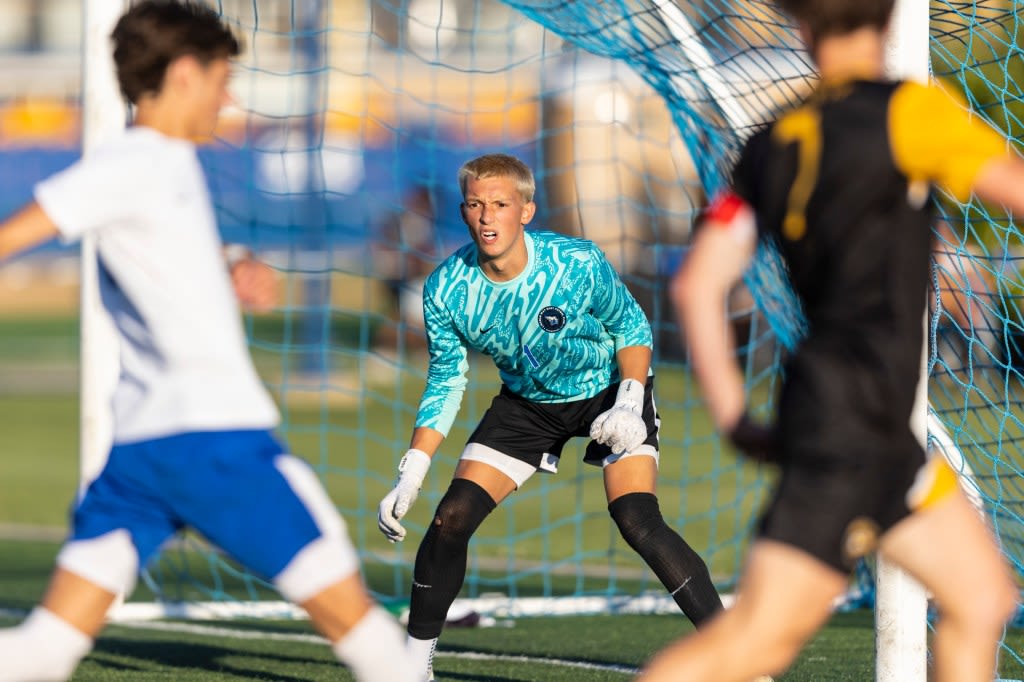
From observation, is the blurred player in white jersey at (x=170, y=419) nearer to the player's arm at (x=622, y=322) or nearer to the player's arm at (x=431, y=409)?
the player's arm at (x=431, y=409)

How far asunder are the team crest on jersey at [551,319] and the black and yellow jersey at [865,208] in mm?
2106

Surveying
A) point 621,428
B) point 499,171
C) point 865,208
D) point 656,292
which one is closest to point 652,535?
point 621,428

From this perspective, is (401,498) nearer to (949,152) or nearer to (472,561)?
(949,152)

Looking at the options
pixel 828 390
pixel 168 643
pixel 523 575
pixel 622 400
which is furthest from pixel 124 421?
pixel 523 575

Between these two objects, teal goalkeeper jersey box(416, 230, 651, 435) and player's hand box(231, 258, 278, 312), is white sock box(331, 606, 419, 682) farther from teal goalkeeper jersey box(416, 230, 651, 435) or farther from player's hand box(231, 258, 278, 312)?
teal goalkeeper jersey box(416, 230, 651, 435)

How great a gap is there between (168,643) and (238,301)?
10.7 ft

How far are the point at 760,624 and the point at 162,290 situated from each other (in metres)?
1.35

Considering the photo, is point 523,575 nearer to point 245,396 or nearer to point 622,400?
point 622,400

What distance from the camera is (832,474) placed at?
2891mm

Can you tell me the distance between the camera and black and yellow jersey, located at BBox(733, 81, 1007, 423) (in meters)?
2.89

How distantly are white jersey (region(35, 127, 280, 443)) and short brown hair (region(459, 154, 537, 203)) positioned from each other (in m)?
1.67

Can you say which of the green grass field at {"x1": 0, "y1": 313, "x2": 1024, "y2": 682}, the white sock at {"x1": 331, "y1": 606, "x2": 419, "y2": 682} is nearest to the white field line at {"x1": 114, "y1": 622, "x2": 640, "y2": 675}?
the green grass field at {"x1": 0, "y1": 313, "x2": 1024, "y2": 682}

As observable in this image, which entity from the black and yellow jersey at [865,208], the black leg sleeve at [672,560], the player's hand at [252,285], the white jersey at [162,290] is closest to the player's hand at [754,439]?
the black and yellow jersey at [865,208]

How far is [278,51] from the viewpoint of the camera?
75.8 ft
